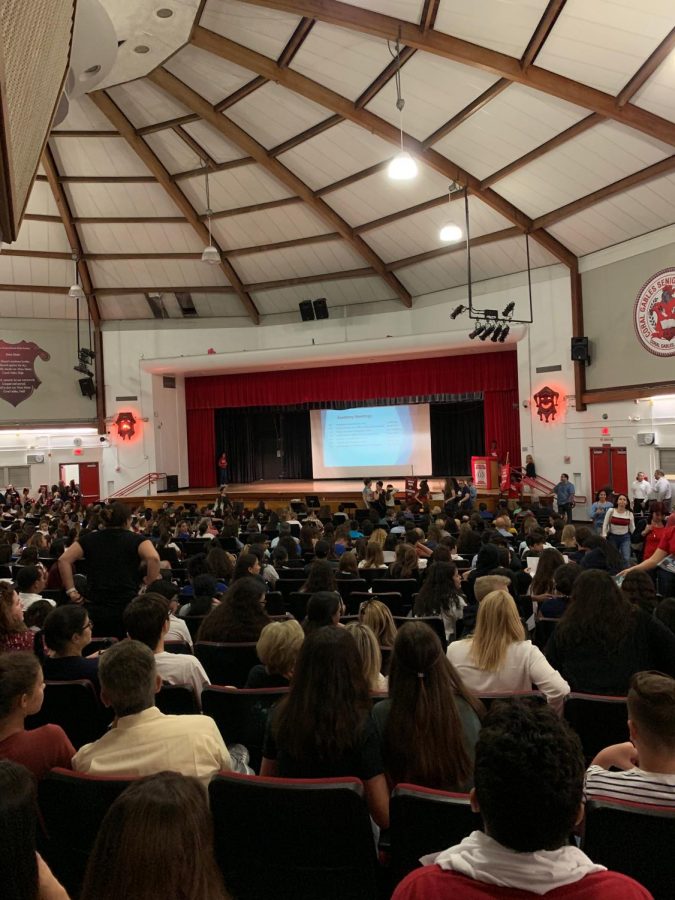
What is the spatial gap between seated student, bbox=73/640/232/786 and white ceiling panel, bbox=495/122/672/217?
39.7 feet

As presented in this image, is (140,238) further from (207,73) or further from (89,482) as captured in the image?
(89,482)

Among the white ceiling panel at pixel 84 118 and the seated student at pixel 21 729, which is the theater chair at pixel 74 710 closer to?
the seated student at pixel 21 729

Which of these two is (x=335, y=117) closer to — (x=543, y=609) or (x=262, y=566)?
(x=262, y=566)

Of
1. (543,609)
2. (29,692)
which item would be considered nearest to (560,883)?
(29,692)

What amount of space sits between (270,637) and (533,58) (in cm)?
968

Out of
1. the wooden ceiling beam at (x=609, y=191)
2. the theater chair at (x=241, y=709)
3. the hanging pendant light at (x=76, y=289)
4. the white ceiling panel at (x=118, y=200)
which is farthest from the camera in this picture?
the hanging pendant light at (x=76, y=289)

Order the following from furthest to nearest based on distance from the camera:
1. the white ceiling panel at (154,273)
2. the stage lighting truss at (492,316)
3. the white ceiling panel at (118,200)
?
the white ceiling panel at (154,273) → the white ceiling panel at (118,200) → the stage lighting truss at (492,316)

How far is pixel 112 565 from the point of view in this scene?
16.6 ft

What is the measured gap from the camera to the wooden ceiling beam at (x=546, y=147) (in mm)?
11502

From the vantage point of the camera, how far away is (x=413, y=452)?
74.5ft

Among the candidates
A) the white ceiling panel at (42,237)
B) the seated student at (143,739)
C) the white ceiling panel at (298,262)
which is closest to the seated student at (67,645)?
the seated student at (143,739)

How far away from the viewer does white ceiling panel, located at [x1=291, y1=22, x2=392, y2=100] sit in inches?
422

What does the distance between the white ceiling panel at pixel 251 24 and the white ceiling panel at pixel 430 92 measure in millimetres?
1894

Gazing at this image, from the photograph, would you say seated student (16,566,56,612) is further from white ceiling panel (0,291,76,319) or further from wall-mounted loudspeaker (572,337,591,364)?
white ceiling panel (0,291,76,319)
